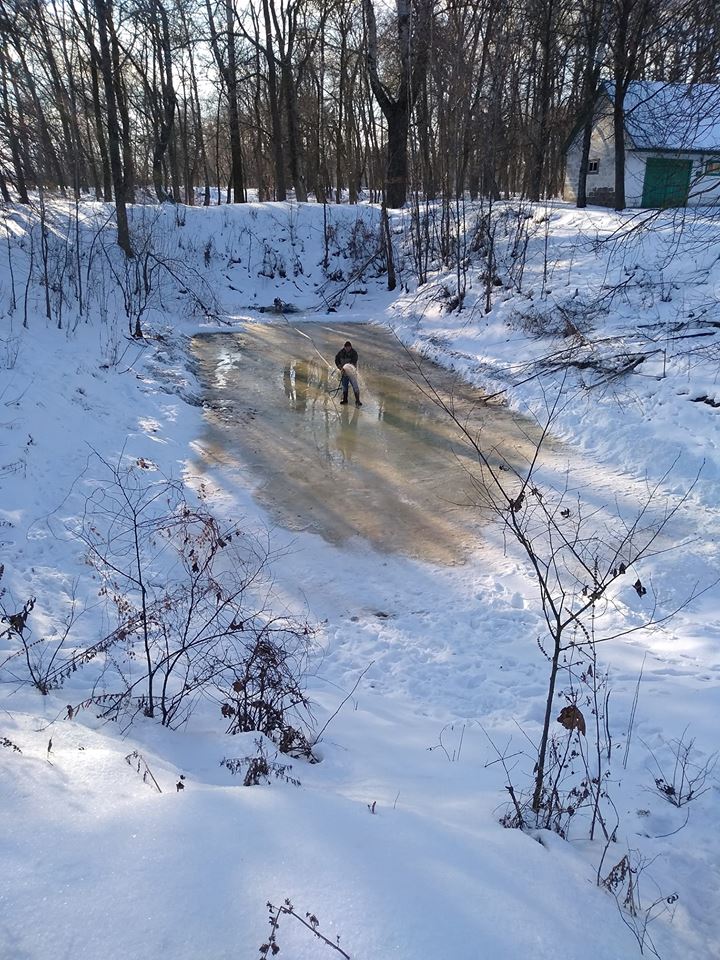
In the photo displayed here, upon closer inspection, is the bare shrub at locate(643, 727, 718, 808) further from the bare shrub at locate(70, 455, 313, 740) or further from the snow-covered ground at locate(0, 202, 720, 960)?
the bare shrub at locate(70, 455, 313, 740)

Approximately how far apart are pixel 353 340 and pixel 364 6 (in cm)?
1433

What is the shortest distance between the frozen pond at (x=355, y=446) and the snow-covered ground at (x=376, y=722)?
18.0 inches

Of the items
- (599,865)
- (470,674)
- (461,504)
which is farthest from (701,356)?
(599,865)

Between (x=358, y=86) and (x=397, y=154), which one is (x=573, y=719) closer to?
(x=397, y=154)

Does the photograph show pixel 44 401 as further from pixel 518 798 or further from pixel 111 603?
pixel 518 798

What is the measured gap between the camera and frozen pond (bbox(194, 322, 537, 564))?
847 centimetres

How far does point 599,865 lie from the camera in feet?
10.0

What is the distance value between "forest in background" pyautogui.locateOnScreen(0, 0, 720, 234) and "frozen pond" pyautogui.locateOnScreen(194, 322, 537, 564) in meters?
5.68

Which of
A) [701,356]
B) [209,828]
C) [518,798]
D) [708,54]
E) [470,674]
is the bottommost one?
[470,674]

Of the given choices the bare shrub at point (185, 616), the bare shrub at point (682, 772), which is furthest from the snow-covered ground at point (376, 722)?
the bare shrub at point (185, 616)

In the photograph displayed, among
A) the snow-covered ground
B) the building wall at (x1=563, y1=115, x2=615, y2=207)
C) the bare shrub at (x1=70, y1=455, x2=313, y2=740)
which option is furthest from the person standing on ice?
the building wall at (x1=563, y1=115, x2=615, y2=207)

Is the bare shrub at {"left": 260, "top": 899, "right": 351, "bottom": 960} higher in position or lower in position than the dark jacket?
lower

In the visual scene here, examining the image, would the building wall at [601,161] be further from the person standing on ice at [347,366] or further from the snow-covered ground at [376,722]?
the person standing on ice at [347,366]

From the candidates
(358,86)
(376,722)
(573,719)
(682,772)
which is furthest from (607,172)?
(573,719)
